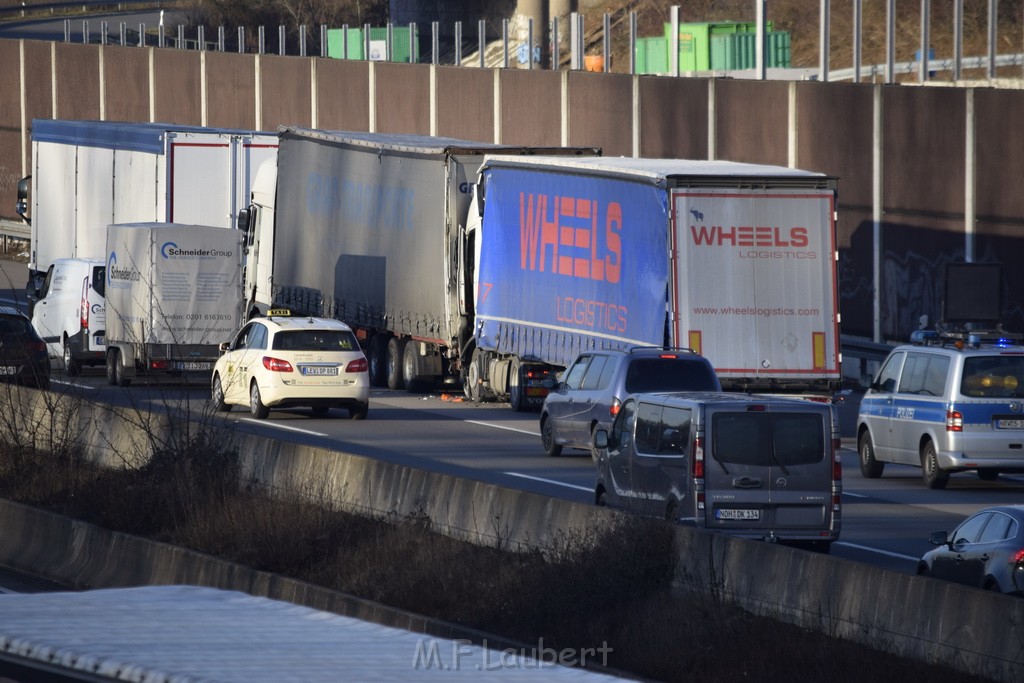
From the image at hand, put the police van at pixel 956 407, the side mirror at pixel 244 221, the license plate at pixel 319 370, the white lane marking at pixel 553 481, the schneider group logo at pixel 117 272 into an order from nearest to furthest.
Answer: the white lane marking at pixel 553 481 → the police van at pixel 956 407 → the license plate at pixel 319 370 → the schneider group logo at pixel 117 272 → the side mirror at pixel 244 221

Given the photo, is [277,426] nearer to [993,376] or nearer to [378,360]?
[378,360]

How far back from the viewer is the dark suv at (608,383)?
2292 cm

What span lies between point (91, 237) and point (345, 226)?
11092mm

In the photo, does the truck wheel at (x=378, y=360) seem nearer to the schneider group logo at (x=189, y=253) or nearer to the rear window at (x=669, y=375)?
the schneider group logo at (x=189, y=253)

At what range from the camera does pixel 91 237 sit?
45906mm

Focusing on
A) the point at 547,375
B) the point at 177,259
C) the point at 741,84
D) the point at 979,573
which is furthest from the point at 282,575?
the point at 741,84

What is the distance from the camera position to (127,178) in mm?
43219

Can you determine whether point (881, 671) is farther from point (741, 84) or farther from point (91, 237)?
point (91, 237)

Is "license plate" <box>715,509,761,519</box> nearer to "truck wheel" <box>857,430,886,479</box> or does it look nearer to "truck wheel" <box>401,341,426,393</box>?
"truck wheel" <box>857,430,886,479</box>

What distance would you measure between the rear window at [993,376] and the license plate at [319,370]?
10.9 m

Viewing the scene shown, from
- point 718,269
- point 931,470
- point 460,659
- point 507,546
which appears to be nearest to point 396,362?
point 718,269

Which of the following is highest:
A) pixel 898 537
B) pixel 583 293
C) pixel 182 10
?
pixel 182 10

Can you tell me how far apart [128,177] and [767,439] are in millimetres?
29122

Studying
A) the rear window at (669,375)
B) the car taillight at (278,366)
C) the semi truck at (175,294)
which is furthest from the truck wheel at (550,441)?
the semi truck at (175,294)
